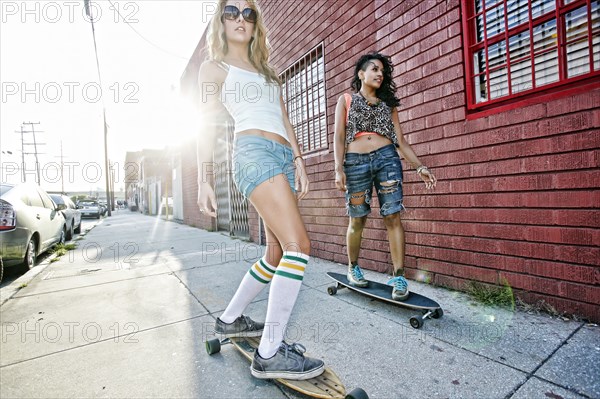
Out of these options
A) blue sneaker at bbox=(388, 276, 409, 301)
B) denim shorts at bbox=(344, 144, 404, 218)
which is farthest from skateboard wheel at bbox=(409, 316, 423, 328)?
denim shorts at bbox=(344, 144, 404, 218)

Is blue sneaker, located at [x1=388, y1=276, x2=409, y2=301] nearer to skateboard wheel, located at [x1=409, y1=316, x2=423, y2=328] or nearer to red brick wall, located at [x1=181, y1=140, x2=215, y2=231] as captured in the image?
skateboard wheel, located at [x1=409, y1=316, x2=423, y2=328]

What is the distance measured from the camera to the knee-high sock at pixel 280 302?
1.46 metres

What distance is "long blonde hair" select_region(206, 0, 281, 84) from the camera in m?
1.75

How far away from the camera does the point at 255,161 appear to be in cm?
152

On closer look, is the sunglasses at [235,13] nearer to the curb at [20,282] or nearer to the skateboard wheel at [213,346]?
the skateboard wheel at [213,346]

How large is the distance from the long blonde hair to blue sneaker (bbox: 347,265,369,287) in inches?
69.6

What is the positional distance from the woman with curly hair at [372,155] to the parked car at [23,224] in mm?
4638

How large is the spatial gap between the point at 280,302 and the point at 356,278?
55.0 inches

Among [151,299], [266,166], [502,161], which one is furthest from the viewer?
[151,299]

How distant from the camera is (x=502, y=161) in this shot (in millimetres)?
2434

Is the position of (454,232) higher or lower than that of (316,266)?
higher

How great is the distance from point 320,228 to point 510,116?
2832mm

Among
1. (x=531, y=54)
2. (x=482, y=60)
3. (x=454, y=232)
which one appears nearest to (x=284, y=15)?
(x=482, y=60)

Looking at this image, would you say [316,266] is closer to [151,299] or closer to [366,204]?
[366,204]
